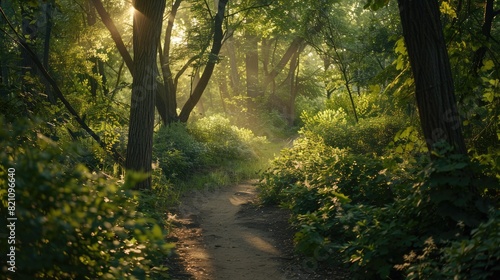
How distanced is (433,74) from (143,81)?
5318 mm

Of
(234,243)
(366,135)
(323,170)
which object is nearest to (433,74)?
(323,170)

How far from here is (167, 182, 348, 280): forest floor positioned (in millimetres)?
7680

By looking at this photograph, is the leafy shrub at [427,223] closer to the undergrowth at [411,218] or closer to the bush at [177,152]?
the undergrowth at [411,218]

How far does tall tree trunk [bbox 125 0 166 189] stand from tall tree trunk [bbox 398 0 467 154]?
4884 mm

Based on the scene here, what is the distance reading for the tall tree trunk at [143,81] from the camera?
31.6 feet

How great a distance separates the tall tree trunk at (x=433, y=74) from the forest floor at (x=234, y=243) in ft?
7.46

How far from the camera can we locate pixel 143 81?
9719 mm

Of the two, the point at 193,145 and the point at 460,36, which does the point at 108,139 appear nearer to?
the point at 193,145

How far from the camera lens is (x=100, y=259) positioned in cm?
363

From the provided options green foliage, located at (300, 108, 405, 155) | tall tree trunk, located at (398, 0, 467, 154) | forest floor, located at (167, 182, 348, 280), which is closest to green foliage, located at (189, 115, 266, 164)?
green foliage, located at (300, 108, 405, 155)

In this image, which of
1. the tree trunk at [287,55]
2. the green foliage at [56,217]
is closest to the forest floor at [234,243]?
the green foliage at [56,217]

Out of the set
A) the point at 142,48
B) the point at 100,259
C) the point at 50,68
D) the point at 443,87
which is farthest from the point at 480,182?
the point at 50,68

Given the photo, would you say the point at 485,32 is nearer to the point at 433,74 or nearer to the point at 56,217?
the point at 433,74

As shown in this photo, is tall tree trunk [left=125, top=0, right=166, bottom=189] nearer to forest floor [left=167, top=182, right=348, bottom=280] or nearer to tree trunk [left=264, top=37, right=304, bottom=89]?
forest floor [left=167, top=182, right=348, bottom=280]
